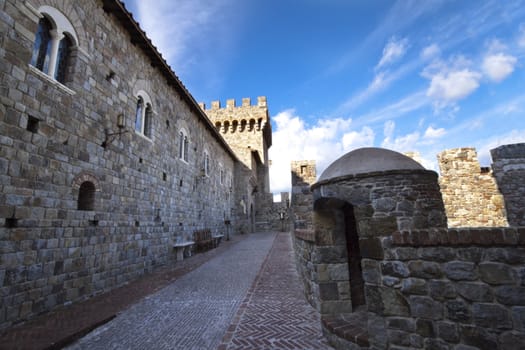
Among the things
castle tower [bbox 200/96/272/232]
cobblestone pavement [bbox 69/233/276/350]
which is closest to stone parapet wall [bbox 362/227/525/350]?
cobblestone pavement [bbox 69/233/276/350]

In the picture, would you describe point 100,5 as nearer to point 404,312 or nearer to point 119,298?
point 119,298

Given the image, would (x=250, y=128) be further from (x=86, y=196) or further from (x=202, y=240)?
(x=86, y=196)

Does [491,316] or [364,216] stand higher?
[364,216]

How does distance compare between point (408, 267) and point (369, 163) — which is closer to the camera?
point (408, 267)

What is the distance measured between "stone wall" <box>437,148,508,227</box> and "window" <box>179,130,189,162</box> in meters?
10.7

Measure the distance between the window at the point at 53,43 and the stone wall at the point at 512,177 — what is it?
11792 mm

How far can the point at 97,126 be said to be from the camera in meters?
6.27

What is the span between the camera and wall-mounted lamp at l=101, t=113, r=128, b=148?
6551mm

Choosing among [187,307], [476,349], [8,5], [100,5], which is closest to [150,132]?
[100,5]

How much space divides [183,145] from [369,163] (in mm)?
10214

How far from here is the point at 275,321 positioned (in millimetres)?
4141

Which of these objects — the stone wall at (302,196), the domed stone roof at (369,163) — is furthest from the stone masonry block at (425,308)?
the stone wall at (302,196)

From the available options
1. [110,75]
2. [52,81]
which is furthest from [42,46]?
[110,75]

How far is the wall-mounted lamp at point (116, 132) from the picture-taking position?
21.5 feet
